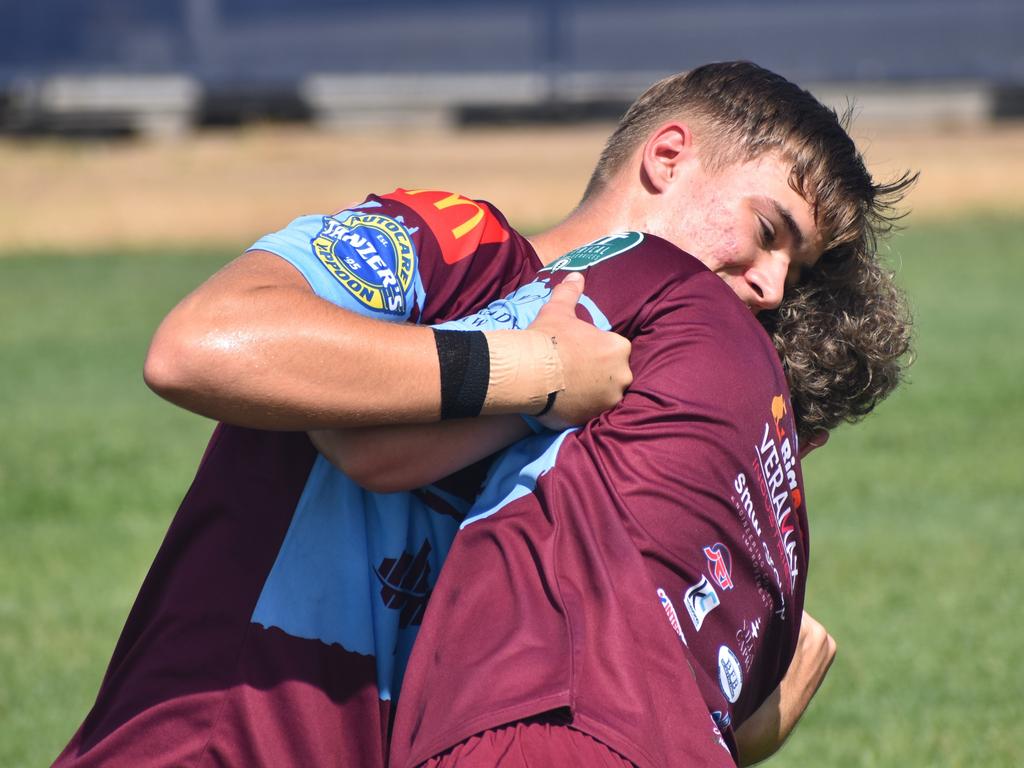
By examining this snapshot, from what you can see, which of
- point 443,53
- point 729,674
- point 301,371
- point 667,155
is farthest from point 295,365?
point 443,53

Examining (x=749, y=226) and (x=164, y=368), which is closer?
(x=164, y=368)

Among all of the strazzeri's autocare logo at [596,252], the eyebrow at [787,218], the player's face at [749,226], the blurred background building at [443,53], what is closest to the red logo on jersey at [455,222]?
the strazzeri's autocare logo at [596,252]

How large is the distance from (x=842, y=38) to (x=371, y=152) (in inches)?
335

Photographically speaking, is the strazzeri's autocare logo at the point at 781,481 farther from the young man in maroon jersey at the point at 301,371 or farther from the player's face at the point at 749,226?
the player's face at the point at 749,226

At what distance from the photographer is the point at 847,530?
7621 mm

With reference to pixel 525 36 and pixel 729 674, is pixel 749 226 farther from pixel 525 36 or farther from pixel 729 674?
pixel 525 36

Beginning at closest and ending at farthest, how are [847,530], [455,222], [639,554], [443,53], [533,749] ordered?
[533,749]
[639,554]
[455,222]
[847,530]
[443,53]

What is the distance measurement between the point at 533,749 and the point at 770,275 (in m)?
0.98

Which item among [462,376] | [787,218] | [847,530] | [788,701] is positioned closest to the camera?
[462,376]

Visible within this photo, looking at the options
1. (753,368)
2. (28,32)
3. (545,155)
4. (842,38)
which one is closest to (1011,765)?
(753,368)

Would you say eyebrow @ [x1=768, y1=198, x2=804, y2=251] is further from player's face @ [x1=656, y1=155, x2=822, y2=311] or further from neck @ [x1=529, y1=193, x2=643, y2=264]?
neck @ [x1=529, y1=193, x2=643, y2=264]

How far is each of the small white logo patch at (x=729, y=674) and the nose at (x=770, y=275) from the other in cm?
66

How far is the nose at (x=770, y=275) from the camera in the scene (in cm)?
243

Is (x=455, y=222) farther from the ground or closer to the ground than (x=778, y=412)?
farther from the ground
